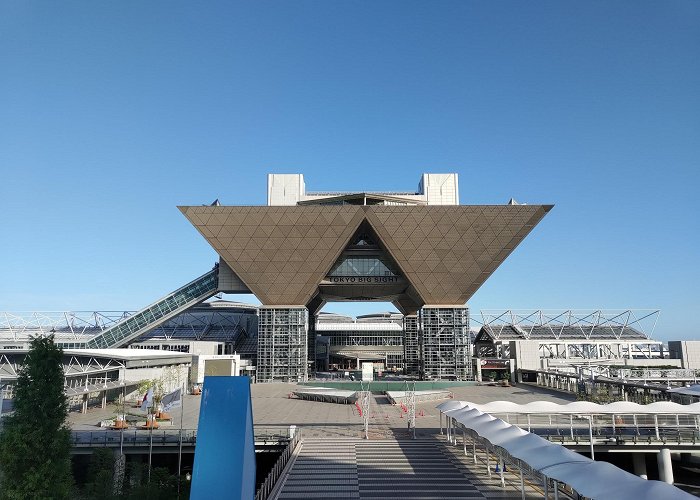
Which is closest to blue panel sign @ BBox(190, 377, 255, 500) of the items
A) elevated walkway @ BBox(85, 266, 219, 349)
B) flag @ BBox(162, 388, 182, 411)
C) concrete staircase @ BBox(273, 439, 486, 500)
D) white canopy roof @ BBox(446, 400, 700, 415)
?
concrete staircase @ BBox(273, 439, 486, 500)

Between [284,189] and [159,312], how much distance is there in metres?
26.6

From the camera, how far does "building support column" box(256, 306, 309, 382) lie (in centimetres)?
7238

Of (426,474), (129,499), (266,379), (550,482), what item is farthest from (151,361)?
(550,482)

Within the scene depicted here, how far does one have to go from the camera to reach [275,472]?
2275 centimetres

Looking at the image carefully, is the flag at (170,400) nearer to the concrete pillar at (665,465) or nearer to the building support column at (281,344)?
the concrete pillar at (665,465)

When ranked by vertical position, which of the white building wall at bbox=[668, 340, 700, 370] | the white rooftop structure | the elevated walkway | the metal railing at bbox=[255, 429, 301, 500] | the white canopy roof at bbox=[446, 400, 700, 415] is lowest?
the metal railing at bbox=[255, 429, 301, 500]

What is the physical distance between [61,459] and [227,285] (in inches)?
2225

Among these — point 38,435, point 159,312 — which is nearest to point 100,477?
point 38,435

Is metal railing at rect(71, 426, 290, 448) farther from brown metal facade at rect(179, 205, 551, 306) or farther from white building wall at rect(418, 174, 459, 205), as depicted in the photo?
white building wall at rect(418, 174, 459, 205)

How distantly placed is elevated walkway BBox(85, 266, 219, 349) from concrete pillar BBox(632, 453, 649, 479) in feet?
192

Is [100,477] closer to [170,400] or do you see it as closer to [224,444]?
[170,400]

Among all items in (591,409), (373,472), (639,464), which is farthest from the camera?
(639,464)

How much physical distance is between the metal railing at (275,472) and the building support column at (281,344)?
4226cm

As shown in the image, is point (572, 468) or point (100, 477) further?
point (100, 477)
